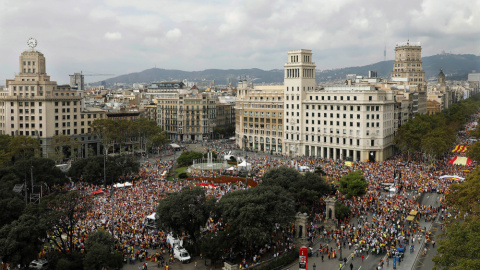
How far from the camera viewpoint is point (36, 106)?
10631cm

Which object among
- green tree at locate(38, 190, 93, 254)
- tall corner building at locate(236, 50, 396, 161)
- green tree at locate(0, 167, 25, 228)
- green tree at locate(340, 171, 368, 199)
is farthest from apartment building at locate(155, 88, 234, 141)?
green tree at locate(38, 190, 93, 254)

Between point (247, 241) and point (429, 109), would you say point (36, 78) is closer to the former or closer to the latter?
point (247, 241)

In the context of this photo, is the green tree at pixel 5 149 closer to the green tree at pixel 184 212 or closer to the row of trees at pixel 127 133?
the row of trees at pixel 127 133

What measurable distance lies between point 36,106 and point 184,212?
7404 centimetres

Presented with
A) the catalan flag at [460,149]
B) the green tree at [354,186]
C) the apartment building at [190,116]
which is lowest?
the green tree at [354,186]

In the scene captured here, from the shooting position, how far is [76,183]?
257ft

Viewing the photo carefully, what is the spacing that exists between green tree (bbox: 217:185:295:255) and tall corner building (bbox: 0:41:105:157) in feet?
232

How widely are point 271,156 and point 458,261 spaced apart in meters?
83.1

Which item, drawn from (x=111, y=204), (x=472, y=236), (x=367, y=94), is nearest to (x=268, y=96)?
(x=367, y=94)

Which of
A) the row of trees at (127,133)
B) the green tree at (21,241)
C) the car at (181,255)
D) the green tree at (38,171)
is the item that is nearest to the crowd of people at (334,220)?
the car at (181,255)

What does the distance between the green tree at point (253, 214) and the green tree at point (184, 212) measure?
6.57 feet

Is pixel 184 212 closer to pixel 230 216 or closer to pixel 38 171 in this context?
pixel 230 216

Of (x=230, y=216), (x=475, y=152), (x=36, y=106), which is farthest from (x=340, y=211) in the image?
(x=36, y=106)

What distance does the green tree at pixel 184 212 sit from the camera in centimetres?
4756
